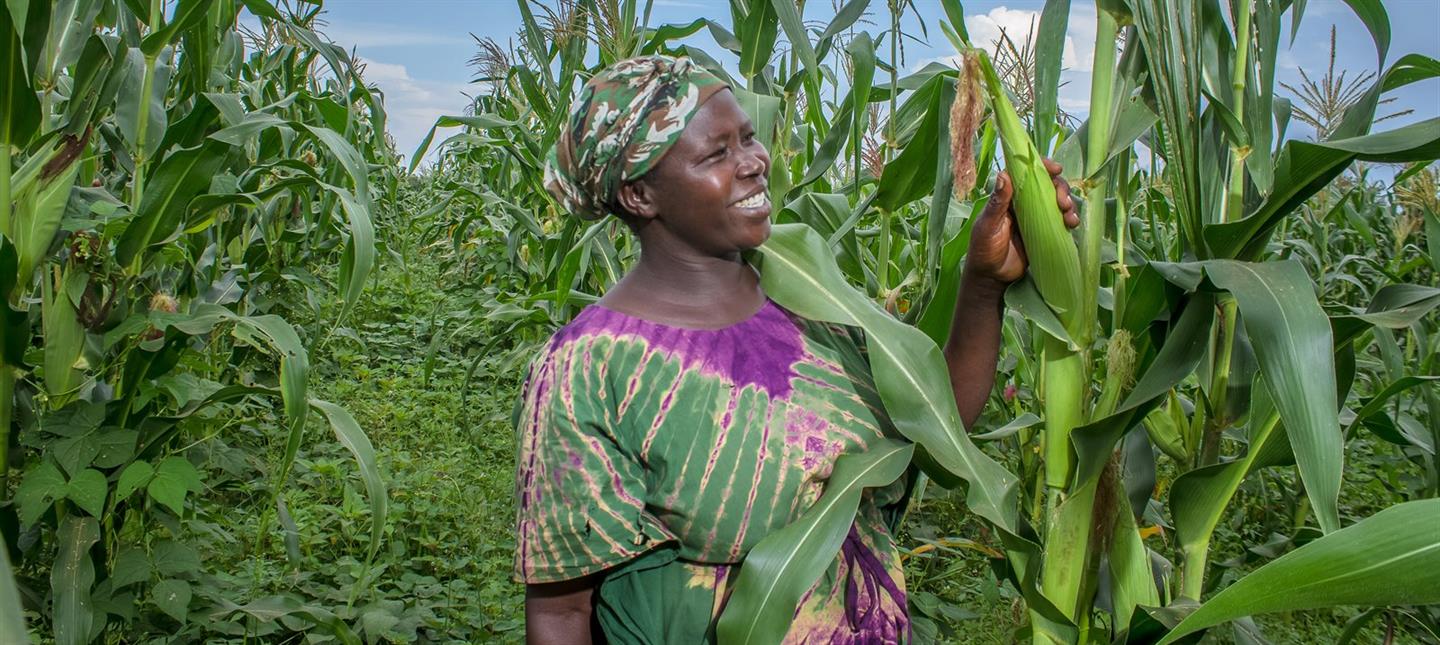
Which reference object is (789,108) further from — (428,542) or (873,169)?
(428,542)

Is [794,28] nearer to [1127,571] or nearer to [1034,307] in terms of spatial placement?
[1034,307]

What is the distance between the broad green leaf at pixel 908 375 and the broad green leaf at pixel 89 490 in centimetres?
133

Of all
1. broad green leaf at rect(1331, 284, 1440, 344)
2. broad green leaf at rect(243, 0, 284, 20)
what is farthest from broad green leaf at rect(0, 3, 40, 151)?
broad green leaf at rect(1331, 284, 1440, 344)

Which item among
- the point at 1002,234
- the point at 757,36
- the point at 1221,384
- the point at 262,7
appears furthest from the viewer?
the point at 262,7

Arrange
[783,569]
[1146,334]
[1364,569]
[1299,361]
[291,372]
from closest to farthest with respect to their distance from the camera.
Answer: [1364,569] < [1299,361] < [783,569] < [1146,334] < [291,372]

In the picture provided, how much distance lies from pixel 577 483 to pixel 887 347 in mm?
446

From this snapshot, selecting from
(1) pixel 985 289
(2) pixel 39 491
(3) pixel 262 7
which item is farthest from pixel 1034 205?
(3) pixel 262 7

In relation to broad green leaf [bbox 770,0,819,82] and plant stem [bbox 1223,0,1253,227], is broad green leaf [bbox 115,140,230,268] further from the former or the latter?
plant stem [bbox 1223,0,1253,227]

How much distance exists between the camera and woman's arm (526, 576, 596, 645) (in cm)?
144

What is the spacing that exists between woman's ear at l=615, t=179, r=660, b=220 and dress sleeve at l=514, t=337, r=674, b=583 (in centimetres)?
19

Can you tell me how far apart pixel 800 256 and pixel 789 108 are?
1287 mm

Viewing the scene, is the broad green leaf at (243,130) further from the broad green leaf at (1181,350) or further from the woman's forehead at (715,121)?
the broad green leaf at (1181,350)

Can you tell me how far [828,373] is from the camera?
4.88ft

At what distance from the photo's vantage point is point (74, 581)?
2.07 metres
